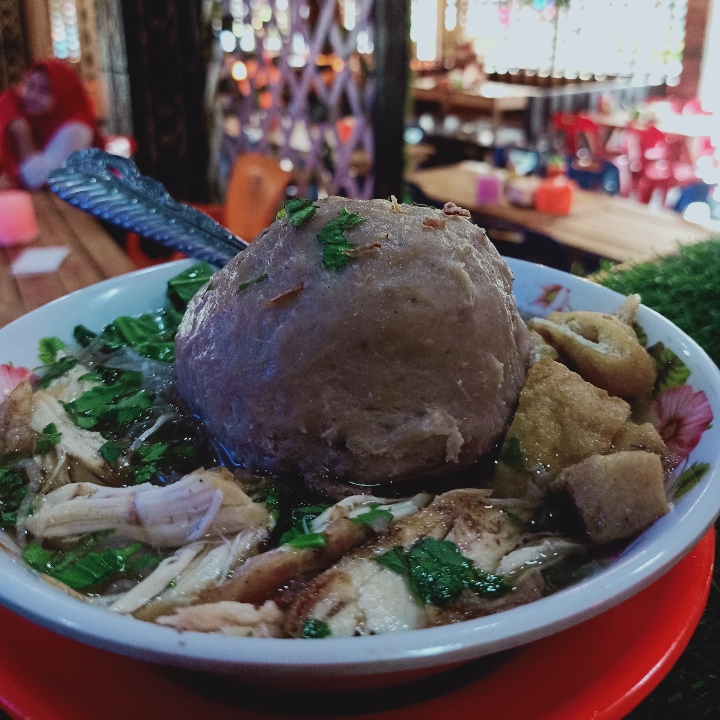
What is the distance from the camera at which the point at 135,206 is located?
1479mm

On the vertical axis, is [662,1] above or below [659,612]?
above

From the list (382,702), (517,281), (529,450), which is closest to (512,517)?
A: (529,450)

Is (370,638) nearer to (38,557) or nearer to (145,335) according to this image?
(38,557)

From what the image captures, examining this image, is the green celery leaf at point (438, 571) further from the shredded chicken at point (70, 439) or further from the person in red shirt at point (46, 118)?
the person in red shirt at point (46, 118)

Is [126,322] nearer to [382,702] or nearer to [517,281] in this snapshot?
[517,281]

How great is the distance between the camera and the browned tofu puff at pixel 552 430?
1093mm

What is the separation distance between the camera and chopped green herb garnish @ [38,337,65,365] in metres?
1.46

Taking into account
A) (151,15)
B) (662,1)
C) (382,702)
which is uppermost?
(662,1)

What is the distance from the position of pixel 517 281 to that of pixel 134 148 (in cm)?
350

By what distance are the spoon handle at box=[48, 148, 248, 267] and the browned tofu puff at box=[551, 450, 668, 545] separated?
0.93 meters

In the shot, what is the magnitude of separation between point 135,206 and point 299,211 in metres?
0.52

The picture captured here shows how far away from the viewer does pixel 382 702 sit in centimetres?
84

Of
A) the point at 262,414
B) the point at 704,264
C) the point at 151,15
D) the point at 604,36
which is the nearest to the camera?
the point at 262,414

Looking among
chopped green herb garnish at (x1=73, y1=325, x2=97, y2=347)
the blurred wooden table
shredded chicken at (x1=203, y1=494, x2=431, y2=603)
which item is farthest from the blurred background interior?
shredded chicken at (x1=203, y1=494, x2=431, y2=603)
